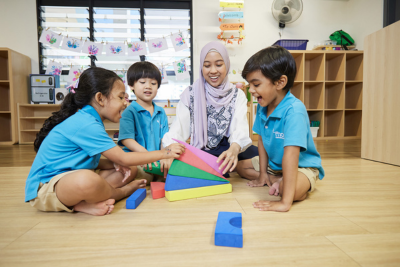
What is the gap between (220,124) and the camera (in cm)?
143

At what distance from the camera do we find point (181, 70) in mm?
3998

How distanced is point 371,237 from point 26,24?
4837 mm

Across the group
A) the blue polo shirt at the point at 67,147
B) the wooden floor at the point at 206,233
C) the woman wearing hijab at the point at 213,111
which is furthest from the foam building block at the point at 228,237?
the woman wearing hijab at the point at 213,111

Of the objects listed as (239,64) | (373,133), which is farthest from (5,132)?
(373,133)

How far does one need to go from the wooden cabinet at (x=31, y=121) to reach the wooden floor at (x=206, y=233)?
273 centimetres

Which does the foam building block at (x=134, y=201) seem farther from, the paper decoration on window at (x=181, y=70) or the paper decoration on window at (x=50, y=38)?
the paper decoration on window at (x=50, y=38)

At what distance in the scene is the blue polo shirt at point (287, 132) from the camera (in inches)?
36.0

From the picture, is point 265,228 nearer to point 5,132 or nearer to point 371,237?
point 371,237

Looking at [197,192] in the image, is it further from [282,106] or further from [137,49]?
[137,49]

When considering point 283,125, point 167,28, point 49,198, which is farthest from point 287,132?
point 167,28

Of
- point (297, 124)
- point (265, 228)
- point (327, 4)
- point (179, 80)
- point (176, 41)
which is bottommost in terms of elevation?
point (265, 228)

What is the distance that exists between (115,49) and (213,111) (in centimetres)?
311

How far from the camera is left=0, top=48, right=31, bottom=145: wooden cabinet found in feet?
11.0

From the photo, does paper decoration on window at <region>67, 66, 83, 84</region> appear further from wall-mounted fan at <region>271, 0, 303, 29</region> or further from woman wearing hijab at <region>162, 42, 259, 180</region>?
wall-mounted fan at <region>271, 0, 303, 29</region>
